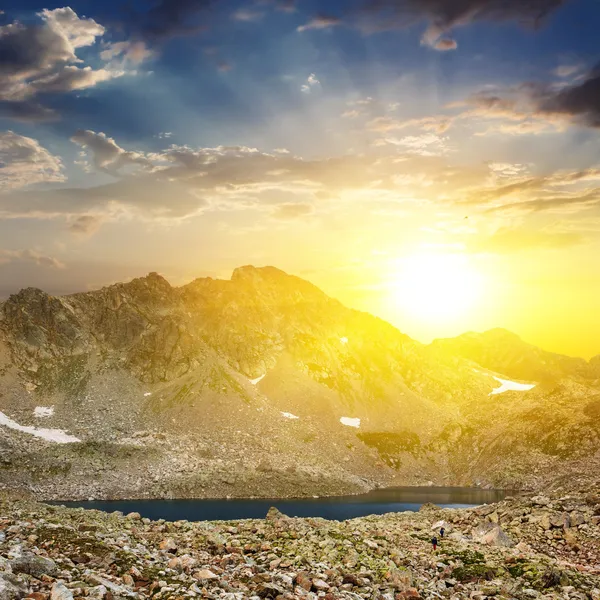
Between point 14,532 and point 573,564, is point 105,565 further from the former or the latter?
point 573,564

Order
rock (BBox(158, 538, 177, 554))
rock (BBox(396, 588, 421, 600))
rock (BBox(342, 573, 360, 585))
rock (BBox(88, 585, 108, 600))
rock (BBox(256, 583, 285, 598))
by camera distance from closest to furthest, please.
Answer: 1. rock (BBox(88, 585, 108, 600))
2. rock (BBox(256, 583, 285, 598))
3. rock (BBox(396, 588, 421, 600))
4. rock (BBox(342, 573, 360, 585))
5. rock (BBox(158, 538, 177, 554))

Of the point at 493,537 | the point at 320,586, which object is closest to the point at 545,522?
the point at 493,537

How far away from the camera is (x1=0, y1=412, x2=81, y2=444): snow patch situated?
156875 mm

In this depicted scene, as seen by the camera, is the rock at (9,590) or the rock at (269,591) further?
the rock at (269,591)

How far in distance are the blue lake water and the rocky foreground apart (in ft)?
218

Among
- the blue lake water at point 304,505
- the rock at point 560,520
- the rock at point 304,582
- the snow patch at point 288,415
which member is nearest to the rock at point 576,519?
the rock at point 560,520

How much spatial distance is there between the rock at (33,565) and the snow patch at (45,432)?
148106 millimetres

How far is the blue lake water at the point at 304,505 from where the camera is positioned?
372 ft

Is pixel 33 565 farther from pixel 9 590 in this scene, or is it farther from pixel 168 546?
pixel 168 546

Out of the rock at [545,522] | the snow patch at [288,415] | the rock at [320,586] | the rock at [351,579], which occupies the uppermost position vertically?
the snow patch at [288,415]

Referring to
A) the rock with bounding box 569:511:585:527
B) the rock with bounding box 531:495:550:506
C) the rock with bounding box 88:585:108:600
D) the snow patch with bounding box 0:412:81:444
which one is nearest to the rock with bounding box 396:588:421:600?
the rock with bounding box 88:585:108:600

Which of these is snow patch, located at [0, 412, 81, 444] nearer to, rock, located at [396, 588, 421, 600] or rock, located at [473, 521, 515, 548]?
rock, located at [473, 521, 515, 548]

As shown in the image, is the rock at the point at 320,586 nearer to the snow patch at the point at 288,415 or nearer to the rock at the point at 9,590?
the rock at the point at 9,590

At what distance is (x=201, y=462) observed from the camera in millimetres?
152375
